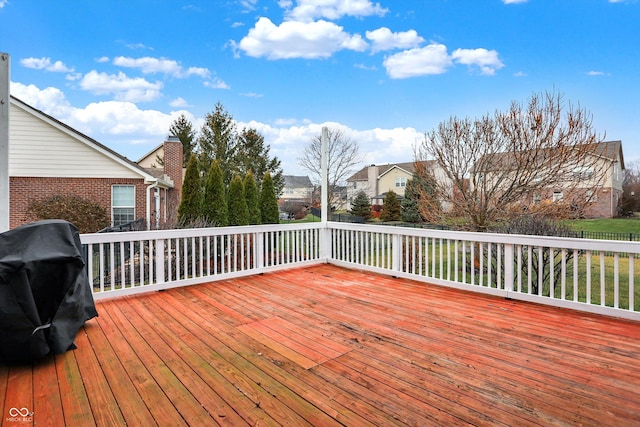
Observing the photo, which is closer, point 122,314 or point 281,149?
point 122,314

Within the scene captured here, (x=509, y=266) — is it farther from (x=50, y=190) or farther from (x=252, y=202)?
(x=50, y=190)

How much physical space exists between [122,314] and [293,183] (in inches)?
562

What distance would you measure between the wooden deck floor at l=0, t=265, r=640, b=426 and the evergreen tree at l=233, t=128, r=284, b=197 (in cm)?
1387

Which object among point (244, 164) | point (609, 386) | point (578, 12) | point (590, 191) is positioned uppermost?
point (578, 12)

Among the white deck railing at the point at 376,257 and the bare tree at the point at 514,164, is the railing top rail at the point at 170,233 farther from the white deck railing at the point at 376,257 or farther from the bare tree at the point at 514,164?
the bare tree at the point at 514,164

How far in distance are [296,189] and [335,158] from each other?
2568 millimetres

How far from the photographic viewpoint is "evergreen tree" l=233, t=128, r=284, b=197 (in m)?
17.0

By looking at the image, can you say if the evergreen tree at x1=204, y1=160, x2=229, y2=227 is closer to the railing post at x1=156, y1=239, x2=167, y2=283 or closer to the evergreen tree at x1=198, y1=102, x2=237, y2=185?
the railing post at x1=156, y1=239, x2=167, y2=283

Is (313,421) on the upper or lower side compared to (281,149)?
lower

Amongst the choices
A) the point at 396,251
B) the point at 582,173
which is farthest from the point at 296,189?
the point at 396,251

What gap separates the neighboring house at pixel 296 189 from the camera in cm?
1638

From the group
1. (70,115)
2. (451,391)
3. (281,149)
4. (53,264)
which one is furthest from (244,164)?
(451,391)

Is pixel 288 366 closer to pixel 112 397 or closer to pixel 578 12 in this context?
pixel 112 397

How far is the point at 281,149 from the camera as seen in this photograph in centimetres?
1716
